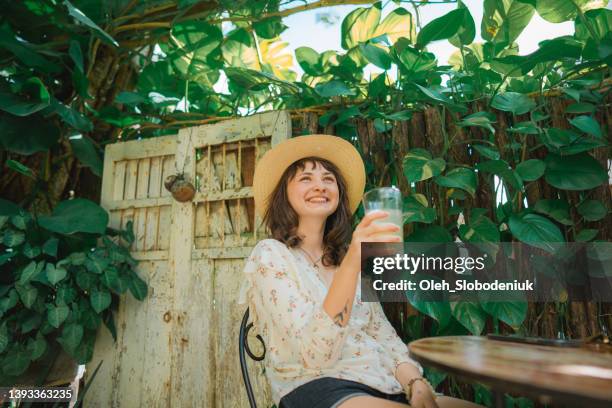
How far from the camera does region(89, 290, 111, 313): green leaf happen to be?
6.34ft

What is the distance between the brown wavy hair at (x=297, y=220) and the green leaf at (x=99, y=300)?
0.98m

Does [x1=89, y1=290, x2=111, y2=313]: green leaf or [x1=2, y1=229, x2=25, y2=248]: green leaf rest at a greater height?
[x1=2, y1=229, x2=25, y2=248]: green leaf

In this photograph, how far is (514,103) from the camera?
5.52 feet

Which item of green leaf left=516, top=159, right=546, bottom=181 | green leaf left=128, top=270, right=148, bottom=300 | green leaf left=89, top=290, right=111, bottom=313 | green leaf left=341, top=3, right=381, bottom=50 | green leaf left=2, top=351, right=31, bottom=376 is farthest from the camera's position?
green leaf left=341, top=3, right=381, bottom=50

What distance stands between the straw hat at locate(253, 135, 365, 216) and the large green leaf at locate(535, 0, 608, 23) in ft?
3.47

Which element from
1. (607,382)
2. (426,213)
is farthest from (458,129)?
(607,382)

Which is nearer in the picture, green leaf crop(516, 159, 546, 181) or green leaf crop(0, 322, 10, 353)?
green leaf crop(516, 159, 546, 181)

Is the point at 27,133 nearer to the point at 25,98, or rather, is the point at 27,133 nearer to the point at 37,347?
the point at 25,98

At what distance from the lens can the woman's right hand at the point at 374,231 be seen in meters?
0.87

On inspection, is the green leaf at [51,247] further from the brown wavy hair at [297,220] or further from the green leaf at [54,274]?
the brown wavy hair at [297,220]

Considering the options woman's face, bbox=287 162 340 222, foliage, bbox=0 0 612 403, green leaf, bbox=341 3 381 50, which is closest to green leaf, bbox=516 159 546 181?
foliage, bbox=0 0 612 403

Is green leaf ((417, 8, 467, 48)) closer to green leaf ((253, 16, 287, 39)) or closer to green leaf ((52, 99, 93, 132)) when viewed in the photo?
green leaf ((253, 16, 287, 39))

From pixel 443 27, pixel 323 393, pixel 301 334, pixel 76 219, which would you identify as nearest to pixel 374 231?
pixel 301 334

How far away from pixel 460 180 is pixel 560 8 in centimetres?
87
